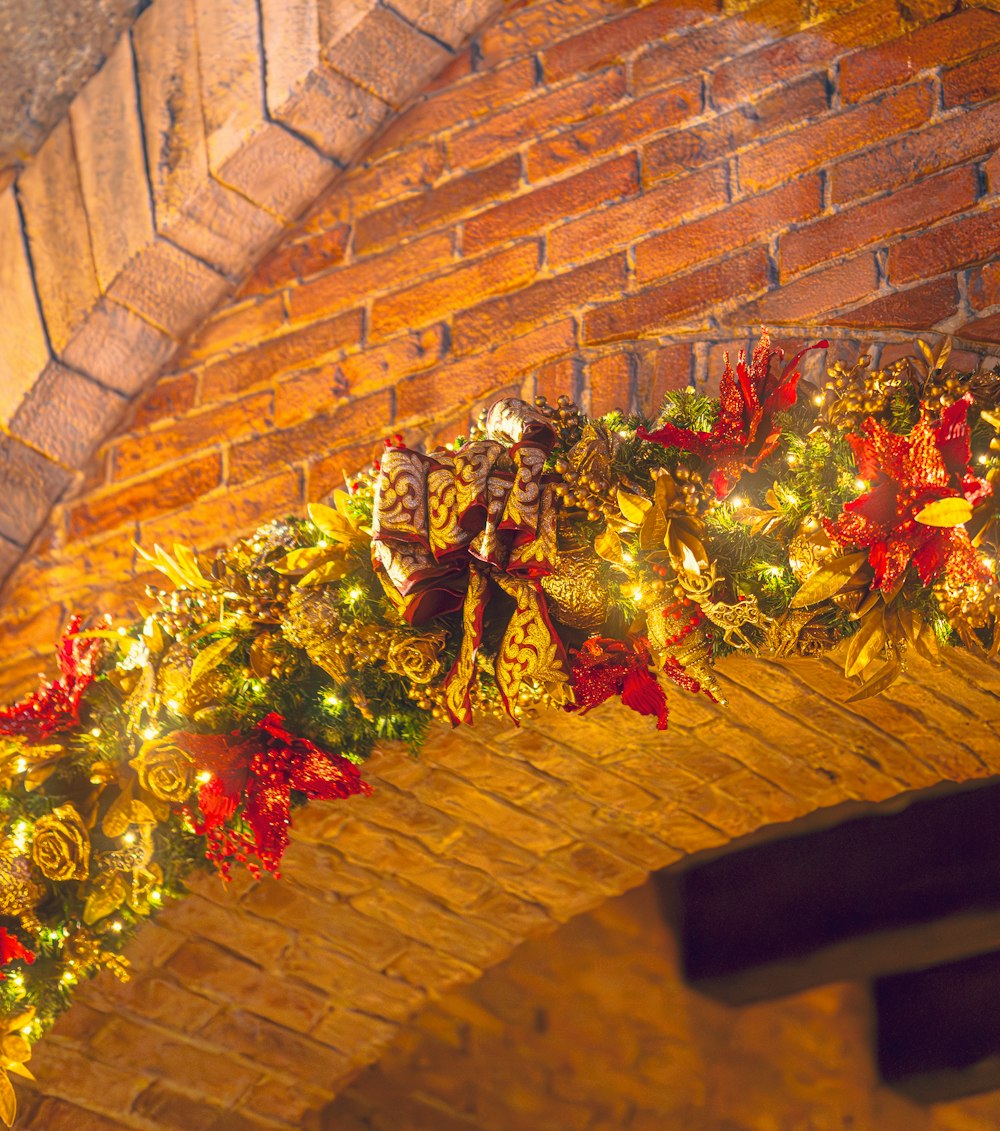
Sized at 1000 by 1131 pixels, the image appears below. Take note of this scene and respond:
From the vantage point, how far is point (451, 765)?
5.56 ft

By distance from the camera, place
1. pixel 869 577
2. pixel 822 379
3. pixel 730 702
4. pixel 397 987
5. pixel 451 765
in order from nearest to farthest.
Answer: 1. pixel 869 577
2. pixel 822 379
3. pixel 730 702
4. pixel 451 765
5. pixel 397 987

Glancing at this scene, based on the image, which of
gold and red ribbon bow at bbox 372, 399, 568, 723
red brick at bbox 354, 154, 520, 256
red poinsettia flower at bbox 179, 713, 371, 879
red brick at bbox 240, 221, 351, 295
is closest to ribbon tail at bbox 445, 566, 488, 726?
gold and red ribbon bow at bbox 372, 399, 568, 723

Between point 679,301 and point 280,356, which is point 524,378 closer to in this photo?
point 679,301

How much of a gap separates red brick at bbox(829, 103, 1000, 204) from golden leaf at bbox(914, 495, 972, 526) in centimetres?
60

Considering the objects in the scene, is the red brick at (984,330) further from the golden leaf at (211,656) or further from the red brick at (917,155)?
the golden leaf at (211,656)

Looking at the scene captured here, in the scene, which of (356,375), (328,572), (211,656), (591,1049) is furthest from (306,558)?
(591,1049)

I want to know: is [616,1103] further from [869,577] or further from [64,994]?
[869,577]

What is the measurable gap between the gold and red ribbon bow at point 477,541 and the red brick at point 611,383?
0.30 meters

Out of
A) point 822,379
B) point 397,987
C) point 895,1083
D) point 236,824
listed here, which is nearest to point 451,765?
point 236,824

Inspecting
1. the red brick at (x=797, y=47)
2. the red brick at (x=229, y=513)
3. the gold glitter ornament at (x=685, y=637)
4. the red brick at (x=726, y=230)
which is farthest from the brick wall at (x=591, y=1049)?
the red brick at (x=797, y=47)

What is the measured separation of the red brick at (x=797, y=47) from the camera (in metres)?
1.57

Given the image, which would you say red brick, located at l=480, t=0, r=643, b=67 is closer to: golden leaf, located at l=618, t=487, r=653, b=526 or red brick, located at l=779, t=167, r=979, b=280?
red brick, located at l=779, t=167, r=979, b=280

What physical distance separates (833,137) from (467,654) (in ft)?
2.78

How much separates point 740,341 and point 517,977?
4.08ft
